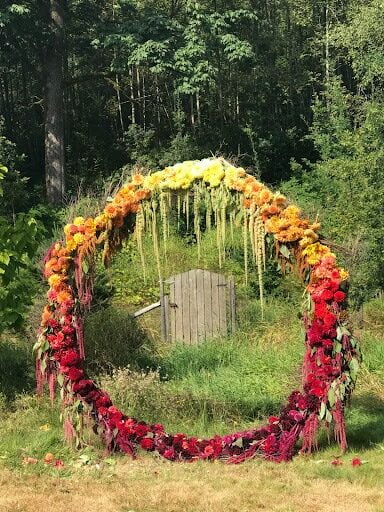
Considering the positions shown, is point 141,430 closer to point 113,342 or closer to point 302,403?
point 302,403

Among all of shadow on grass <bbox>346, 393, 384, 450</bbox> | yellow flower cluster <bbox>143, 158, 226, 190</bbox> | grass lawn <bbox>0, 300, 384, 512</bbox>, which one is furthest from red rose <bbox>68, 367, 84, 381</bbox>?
shadow on grass <bbox>346, 393, 384, 450</bbox>

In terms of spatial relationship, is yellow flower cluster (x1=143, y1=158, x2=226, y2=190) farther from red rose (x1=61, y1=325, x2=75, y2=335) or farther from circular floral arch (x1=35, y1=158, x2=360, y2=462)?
red rose (x1=61, y1=325, x2=75, y2=335)

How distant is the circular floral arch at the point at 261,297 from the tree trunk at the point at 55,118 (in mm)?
14930

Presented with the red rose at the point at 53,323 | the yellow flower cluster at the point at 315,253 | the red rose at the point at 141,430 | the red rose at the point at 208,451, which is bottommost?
the red rose at the point at 208,451

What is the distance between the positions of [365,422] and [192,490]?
247cm

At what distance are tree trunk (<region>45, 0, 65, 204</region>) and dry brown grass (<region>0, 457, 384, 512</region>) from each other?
1583 cm

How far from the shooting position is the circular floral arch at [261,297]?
5.18 metres

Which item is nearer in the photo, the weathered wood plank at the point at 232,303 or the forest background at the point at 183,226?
the forest background at the point at 183,226

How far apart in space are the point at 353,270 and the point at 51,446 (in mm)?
7050

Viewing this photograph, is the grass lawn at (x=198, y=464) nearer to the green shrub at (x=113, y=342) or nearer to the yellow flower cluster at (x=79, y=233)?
the green shrub at (x=113, y=342)

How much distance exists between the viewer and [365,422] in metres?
6.44

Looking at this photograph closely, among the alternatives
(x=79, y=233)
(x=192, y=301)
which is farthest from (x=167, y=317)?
(x=79, y=233)

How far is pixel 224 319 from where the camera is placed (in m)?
11.1

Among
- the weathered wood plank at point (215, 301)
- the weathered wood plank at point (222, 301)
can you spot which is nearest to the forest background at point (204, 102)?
the weathered wood plank at point (222, 301)
